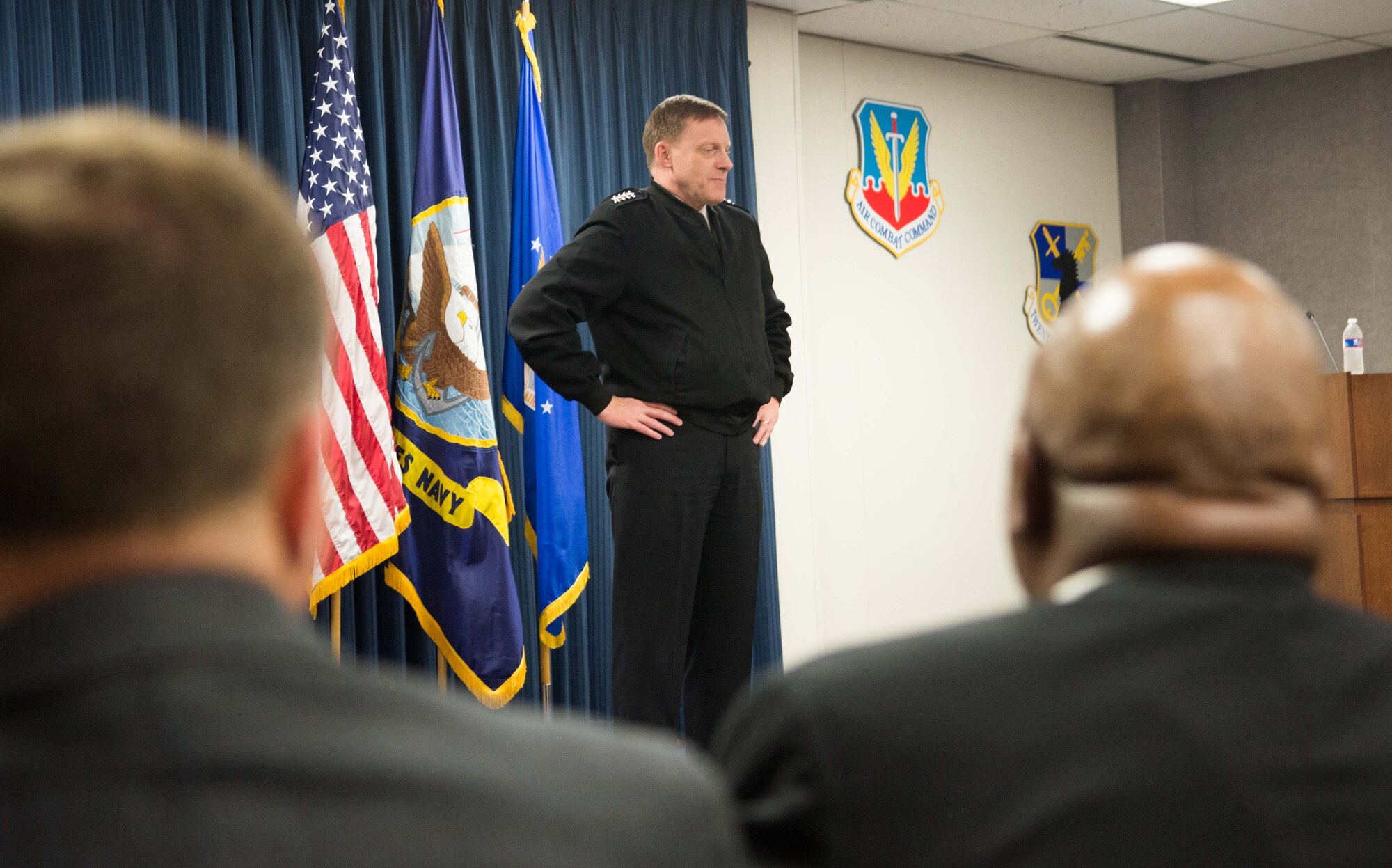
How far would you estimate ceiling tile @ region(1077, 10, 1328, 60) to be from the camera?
5926 mm

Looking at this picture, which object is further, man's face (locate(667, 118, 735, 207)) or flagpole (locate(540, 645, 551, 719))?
flagpole (locate(540, 645, 551, 719))

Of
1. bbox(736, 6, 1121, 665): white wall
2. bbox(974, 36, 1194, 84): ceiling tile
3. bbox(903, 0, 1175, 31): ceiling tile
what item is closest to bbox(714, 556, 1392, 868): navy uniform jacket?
bbox(736, 6, 1121, 665): white wall

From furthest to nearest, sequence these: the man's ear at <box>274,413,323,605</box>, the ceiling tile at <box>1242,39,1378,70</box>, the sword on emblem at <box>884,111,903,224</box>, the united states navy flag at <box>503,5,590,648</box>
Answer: the ceiling tile at <box>1242,39,1378,70</box> < the sword on emblem at <box>884,111,903,224</box> < the united states navy flag at <box>503,5,590,648</box> < the man's ear at <box>274,413,323,605</box>

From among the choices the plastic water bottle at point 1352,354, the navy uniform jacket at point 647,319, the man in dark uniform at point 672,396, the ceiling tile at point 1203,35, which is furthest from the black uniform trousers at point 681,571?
the ceiling tile at point 1203,35

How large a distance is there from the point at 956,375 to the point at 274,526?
237 inches

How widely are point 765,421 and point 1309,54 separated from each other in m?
4.41

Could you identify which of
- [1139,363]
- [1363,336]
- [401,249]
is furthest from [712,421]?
[1363,336]

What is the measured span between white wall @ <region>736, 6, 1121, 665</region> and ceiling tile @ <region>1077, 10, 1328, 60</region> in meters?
0.65

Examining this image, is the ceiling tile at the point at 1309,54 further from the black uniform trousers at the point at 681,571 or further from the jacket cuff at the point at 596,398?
the jacket cuff at the point at 596,398

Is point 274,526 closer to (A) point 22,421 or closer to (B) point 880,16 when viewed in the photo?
(A) point 22,421

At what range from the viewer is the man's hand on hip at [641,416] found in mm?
3377

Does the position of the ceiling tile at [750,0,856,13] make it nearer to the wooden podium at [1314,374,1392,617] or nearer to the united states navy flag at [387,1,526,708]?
the united states navy flag at [387,1,526,708]

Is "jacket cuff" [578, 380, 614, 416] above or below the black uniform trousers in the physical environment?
above

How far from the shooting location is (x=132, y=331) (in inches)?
21.1
